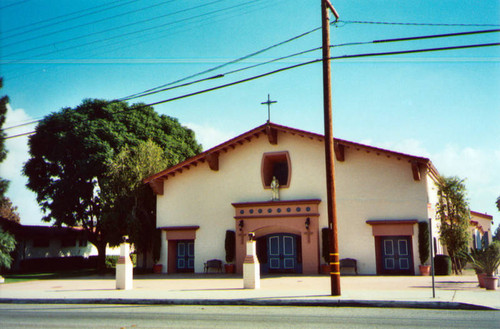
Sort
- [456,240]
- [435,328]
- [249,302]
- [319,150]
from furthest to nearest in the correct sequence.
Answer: [319,150] → [456,240] → [249,302] → [435,328]

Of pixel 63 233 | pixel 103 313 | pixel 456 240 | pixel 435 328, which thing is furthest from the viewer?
pixel 63 233

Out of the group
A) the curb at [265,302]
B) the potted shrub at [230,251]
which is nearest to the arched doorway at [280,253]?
the potted shrub at [230,251]

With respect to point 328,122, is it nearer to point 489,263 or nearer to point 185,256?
point 489,263

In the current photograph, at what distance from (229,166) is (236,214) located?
3.13 m

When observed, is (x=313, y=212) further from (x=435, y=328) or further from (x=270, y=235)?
(x=435, y=328)

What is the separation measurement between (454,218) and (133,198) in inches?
756

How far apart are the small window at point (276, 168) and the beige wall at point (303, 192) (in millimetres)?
337

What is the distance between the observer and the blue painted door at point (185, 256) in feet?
90.4

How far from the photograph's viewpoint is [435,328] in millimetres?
8383

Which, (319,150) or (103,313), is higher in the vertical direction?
(319,150)

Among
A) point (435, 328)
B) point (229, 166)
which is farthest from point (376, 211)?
point (435, 328)

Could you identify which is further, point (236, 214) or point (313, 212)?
point (236, 214)

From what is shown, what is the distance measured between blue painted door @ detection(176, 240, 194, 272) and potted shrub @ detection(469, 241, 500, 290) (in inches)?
678

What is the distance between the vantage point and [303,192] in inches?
974
